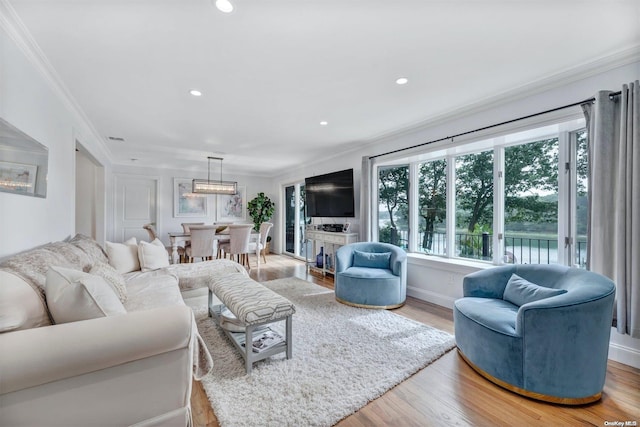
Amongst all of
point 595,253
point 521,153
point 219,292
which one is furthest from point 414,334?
point 521,153

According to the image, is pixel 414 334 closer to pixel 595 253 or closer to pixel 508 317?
pixel 508 317

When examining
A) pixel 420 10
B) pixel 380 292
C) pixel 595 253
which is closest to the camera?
pixel 420 10

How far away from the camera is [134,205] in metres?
6.31

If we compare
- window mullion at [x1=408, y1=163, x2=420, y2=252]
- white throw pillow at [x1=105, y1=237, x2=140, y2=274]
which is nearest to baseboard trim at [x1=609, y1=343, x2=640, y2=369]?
window mullion at [x1=408, y1=163, x2=420, y2=252]

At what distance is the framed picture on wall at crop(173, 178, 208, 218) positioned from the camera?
6.68m

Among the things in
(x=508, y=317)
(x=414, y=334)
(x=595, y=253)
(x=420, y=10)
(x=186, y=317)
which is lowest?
(x=414, y=334)

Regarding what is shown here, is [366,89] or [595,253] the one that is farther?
[366,89]

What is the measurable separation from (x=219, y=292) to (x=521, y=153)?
140 inches

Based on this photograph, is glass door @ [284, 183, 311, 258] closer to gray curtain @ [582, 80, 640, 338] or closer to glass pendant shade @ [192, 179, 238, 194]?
glass pendant shade @ [192, 179, 238, 194]

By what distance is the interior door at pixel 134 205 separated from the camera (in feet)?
20.2

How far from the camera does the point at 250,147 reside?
4.88m

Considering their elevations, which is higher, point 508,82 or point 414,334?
point 508,82

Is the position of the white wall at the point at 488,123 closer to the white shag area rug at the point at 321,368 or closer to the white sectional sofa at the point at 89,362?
the white shag area rug at the point at 321,368

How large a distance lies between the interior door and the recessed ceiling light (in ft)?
19.9
